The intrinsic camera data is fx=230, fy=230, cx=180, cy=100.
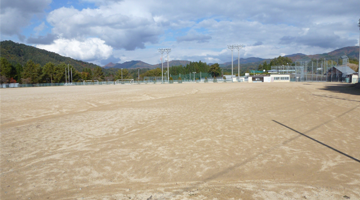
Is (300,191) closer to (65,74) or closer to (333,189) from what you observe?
(333,189)

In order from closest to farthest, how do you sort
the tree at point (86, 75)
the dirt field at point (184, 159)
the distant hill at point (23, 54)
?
the dirt field at point (184, 159) → the tree at point (86, 75) → the distant hill at point (23, 54)

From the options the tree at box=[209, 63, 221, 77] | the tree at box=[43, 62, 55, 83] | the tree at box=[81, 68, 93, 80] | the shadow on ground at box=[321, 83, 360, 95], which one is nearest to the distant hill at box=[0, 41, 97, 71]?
the tree at box=[81, 68, 93, 80]

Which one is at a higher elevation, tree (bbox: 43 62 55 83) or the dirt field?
tree (bbox: 43 62 55 83)

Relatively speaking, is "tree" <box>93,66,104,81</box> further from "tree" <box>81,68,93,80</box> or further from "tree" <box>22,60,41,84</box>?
"tree" <box>22,60,41,84</box>

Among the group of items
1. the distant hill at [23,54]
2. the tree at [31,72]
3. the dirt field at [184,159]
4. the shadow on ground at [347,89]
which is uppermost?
the distant hill at [23,54]

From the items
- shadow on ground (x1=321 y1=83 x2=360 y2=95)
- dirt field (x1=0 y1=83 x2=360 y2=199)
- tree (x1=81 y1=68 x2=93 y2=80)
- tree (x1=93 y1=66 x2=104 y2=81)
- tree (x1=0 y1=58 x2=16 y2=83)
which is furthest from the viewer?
tree (x1=93 y1=66 x2=104 y2=81)

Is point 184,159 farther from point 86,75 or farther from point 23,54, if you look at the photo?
point 23,54

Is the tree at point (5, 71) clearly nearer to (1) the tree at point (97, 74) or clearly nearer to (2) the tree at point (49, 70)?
(2) the tree at point (49, 70)

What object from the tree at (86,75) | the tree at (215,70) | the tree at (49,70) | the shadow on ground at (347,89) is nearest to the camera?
the shadow on ground at (347,89)

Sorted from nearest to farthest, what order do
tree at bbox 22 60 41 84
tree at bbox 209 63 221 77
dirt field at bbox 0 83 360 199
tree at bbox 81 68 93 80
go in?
1. dirt field at bbox 0 83 360 199
2. tree at bbox 22 60 41 84
3. tree at bbox 81 68 93 80
4. tree at bbox 209 63 221 77

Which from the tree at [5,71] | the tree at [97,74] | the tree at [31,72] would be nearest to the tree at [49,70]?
the tree at [31,72]

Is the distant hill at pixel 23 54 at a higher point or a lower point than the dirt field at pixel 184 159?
higher

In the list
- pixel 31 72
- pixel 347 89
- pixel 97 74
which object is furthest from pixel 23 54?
pixel 347 89

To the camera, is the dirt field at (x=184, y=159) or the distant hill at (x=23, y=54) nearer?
the dirt field at (x=184, y=159)
